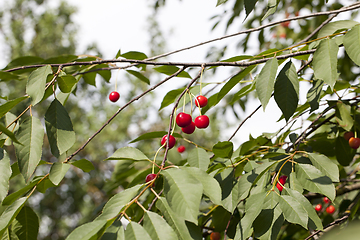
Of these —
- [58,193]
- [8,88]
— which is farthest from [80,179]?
[8,88]

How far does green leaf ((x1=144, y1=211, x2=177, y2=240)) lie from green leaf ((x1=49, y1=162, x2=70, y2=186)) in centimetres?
32

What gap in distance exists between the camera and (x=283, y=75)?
81 cm

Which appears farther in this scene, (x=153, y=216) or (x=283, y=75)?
(x=283, y=75)

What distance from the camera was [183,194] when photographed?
54 cm

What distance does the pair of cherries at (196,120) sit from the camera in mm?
854

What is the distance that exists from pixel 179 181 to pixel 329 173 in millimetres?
459

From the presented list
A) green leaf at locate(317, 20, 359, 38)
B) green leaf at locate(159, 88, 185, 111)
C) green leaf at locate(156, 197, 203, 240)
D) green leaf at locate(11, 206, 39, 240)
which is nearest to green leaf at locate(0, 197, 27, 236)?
green leaf at locate(11, 206, 39, 240)

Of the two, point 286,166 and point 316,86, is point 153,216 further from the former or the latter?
point 316,86

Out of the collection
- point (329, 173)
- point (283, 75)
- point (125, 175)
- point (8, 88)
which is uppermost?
point (8, 88)

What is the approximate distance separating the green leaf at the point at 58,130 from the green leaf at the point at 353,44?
0.76m

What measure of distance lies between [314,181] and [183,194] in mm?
387

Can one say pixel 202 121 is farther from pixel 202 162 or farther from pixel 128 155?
pixel 128 155

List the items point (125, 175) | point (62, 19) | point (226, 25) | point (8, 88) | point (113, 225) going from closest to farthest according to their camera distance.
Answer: point (113, 225)
point (125, 175)
point (226, 25)
point (8, 88)
point (62, 19)

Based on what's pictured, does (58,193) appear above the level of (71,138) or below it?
below
